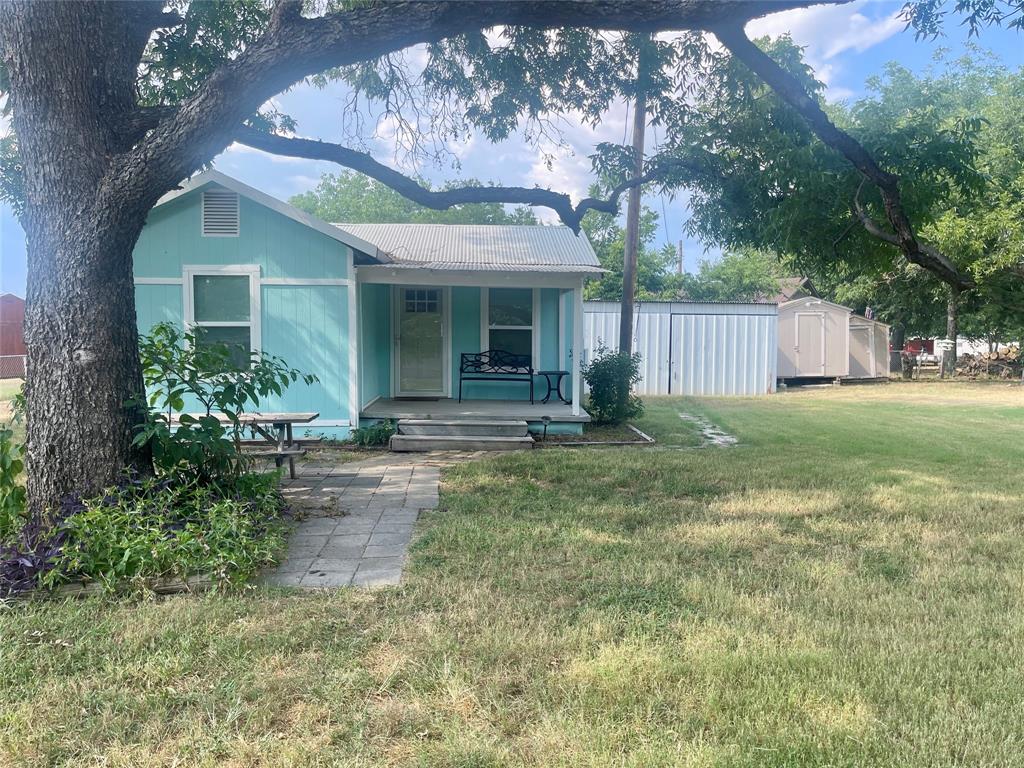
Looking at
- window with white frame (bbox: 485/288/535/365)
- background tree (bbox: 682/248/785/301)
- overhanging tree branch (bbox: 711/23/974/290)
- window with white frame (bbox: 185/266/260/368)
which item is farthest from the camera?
background tree (bbox: 682/248/785/301)

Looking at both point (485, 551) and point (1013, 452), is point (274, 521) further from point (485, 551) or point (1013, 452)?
point (1013, 452)

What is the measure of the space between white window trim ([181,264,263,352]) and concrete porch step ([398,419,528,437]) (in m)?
2.21

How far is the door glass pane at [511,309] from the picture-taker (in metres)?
10.6

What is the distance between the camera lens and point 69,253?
3904 mm

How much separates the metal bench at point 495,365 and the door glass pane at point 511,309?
0.50 meters

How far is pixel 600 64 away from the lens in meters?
7.70

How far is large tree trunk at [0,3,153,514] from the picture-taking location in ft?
12.7

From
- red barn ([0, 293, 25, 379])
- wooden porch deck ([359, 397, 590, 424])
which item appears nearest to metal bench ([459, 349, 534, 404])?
wooden porch deck ([359, 397, 590, 424])

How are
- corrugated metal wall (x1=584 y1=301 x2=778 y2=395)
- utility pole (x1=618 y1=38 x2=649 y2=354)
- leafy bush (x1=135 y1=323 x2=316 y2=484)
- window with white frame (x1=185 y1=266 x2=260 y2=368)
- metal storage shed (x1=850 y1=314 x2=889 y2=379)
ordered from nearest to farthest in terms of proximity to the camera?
1. leafy bush (x1=135 y1=323 x2=316 y2=484)
2. window with white frame (x1=185 y1=266 x2=260 y2=368)
3. utility pole (x1=618 y1=38 x2=649 y2=354)
4. corrugated metal wall (x1=584 y1=301 x2=778 y2=395)
5. metal storage shed (x1=850 y1=314 x2=889 y2=379)

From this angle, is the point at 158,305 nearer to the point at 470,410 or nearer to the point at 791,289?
the point at 470,410

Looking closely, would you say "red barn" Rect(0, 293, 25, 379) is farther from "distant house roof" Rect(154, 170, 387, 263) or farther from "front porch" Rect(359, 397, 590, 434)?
"front porch" Rect(359, 397, 590, 434)

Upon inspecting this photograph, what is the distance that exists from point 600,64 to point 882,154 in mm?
3354

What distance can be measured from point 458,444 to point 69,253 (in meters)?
5.11

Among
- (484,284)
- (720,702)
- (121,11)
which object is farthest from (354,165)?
(720,702)
